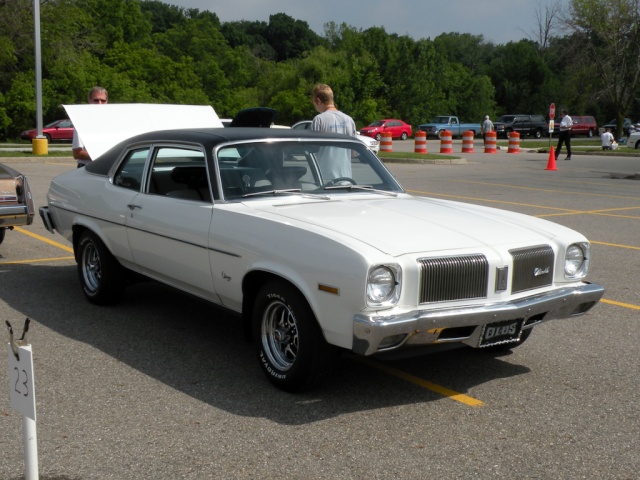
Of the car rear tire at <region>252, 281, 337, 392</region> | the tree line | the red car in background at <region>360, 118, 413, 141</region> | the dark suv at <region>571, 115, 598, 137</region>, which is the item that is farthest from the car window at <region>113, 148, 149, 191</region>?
the dark suv at <region>571, 115, 598, 137</region>

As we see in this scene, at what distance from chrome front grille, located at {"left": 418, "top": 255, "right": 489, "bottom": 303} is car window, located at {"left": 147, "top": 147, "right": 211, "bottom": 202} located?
1.83 metres

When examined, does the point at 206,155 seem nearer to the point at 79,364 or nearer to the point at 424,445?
the point at 79,364

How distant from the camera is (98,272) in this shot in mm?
7219

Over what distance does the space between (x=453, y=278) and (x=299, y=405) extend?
3.75 feet

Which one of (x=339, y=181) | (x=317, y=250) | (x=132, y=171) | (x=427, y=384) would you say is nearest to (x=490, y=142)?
(x=132, y=171)

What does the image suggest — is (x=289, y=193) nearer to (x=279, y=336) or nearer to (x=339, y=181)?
(x=339, y=181)

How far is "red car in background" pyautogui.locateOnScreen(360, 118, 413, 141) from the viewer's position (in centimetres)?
5306

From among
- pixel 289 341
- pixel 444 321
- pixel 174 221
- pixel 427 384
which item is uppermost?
pixel 174 221

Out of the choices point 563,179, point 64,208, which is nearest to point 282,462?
point 64,208

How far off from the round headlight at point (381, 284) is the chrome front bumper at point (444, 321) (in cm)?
12

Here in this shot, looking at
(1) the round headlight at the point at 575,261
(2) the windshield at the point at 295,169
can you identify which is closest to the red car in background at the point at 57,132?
(2) the windshield at the point at 295,169

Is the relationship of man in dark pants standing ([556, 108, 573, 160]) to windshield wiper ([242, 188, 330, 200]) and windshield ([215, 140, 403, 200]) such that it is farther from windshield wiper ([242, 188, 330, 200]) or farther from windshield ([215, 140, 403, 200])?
windshield wiper ([242, 188, 330, 200])

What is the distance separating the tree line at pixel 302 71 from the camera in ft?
152

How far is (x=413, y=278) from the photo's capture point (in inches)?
183
